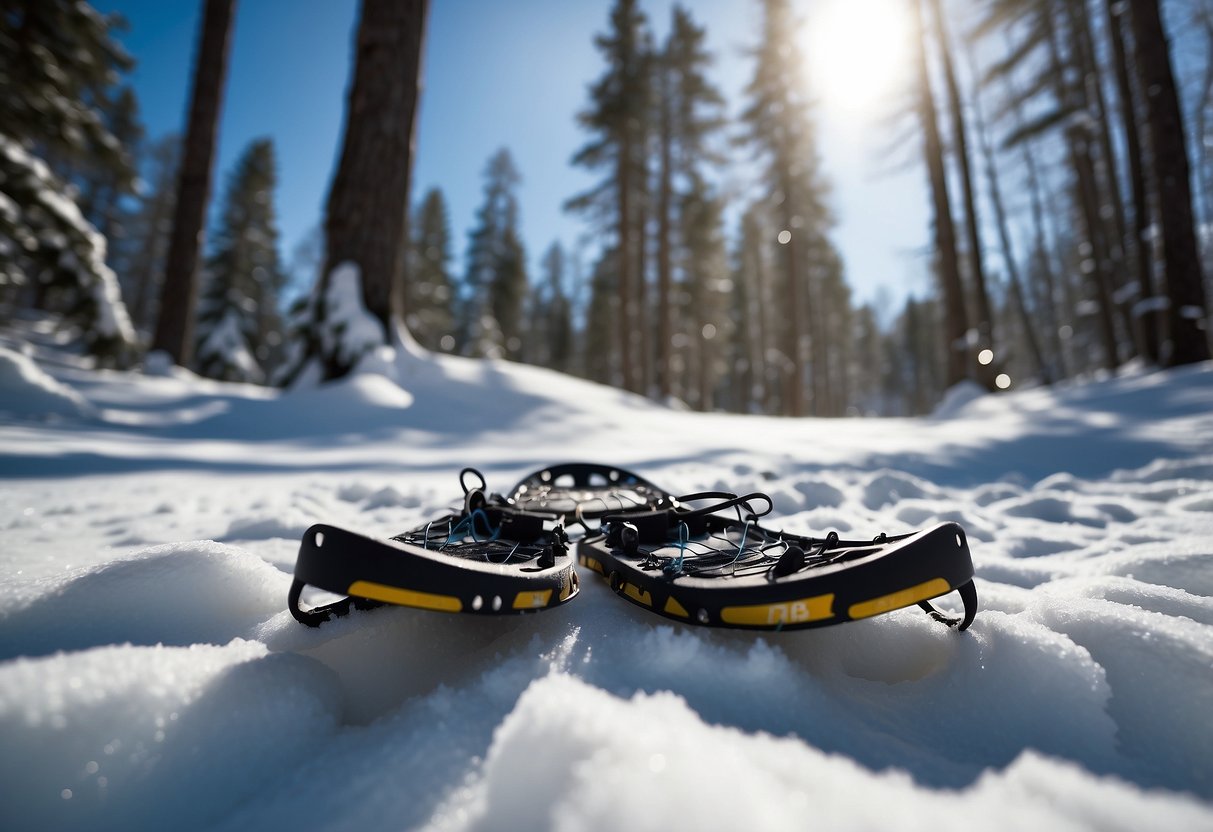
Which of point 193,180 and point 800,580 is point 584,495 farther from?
point 193,180

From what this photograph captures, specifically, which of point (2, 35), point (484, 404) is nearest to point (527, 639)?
point (484, 404)

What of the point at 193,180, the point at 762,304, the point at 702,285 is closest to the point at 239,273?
the point at 193,180

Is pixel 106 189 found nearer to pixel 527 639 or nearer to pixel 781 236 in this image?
pixel 781 236

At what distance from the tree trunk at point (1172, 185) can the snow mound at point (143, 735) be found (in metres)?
9.42

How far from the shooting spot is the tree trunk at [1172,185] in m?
6.21

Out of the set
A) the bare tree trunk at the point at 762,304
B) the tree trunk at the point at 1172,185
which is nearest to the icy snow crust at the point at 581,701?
the tree trunk at the point at 1172,185

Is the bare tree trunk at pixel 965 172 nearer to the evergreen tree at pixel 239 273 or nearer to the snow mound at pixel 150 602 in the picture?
the snow mound at pixel 150 602

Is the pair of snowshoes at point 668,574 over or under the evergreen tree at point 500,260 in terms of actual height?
under

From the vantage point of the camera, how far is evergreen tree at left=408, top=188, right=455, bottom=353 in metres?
23.4

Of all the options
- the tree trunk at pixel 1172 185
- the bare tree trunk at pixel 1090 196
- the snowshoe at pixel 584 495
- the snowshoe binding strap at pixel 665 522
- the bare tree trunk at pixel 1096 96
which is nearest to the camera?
the snowshoe binding strap at pixel 665 522

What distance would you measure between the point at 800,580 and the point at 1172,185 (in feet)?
30.4

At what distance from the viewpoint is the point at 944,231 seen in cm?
851

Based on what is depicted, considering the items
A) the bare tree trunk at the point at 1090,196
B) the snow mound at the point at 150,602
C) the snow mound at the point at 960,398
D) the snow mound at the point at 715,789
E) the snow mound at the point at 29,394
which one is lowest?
the snow mound at the point at 715,789

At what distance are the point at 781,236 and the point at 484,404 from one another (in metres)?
10.6
